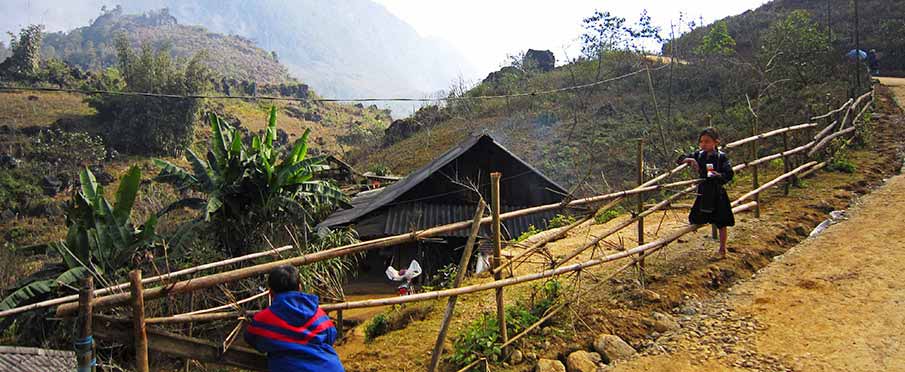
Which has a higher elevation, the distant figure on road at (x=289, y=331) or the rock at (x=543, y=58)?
the rock at (x=543, y=58)

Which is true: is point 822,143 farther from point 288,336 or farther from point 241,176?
point 241,176

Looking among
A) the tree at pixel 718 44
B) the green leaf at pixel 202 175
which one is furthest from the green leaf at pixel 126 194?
the tree at pixel 718 44

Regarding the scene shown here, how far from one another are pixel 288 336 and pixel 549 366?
1.89 meters

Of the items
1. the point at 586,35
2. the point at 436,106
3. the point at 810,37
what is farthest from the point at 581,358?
the point at 436,106

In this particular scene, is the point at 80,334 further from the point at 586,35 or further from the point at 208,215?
the point at 586,35

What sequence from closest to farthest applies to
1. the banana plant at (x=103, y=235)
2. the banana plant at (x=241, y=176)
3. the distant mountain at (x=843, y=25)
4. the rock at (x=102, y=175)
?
the banana plant at (x=103, y=235) → the banana plant at (x=241, y=176) → the distant mountain at (x=843, y=25) → the rock at (x=102, y=175)

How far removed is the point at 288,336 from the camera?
113 inches

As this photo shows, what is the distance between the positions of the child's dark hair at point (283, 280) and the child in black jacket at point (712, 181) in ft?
12.8

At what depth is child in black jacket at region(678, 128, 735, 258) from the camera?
5.29 m

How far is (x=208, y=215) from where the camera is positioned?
9.15 m

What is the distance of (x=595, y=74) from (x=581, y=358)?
2356 cm

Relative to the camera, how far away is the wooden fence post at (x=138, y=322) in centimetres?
271

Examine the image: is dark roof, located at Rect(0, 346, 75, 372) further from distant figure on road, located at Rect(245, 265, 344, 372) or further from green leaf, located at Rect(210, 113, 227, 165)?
green leaf, located at Rect(210, 113, 227, 165)

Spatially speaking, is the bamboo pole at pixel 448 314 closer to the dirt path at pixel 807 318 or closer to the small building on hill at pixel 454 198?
the dirt path at pixel 807 318
